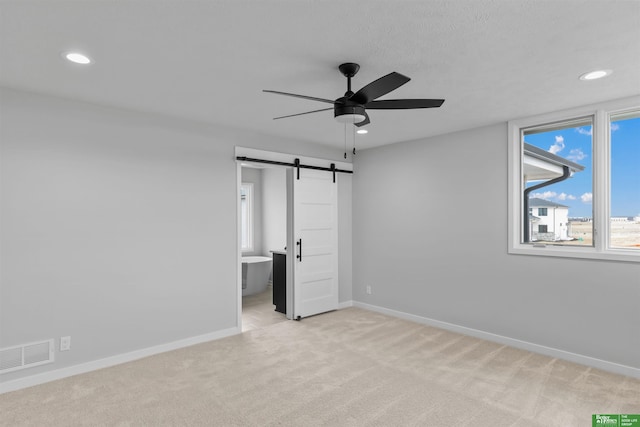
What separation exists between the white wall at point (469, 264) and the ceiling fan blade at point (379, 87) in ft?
7.86

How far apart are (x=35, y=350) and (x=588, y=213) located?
5.27m

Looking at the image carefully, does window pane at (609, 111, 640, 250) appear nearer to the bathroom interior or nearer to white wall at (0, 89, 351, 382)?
white wall at (0, 89, 351, 382)

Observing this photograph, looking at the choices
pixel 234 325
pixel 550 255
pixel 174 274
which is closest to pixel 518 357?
pixel 550 255

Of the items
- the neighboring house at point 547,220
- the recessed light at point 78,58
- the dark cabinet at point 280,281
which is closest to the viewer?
the recessed light at point 78,58

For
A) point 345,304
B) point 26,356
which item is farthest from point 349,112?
point 345,304

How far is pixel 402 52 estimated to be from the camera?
229 cm

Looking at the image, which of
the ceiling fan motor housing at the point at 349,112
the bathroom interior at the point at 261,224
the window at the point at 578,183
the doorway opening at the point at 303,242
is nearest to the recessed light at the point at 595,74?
the window at the point at 578,183

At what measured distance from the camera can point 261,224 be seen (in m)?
7.50

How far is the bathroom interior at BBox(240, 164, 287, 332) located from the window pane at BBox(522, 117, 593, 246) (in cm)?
403

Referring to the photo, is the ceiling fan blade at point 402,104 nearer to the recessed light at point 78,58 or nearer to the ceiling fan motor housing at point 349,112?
the ceiling fan motor housing at point 349,112

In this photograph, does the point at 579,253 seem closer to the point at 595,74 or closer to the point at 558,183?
the point at 558,183

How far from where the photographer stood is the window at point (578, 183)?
10.7 feet

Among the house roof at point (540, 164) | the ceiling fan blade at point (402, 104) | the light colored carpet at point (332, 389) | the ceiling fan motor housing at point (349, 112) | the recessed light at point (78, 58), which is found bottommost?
the light colored carpet at point (332, 389)

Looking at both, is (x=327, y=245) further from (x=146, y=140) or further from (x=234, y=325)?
(x=146, y=140)
